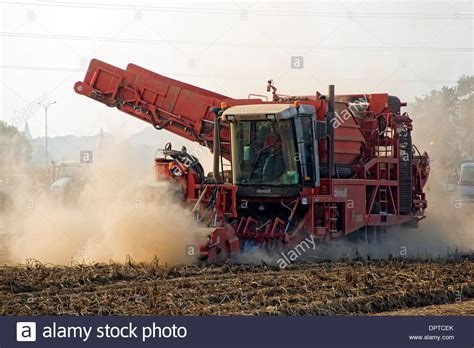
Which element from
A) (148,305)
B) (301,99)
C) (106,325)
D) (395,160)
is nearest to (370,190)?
→ (395,160)

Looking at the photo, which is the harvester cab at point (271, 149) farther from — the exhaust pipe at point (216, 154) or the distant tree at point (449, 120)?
the distant tree at point (449, 120)

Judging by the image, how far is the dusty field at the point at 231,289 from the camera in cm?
1162

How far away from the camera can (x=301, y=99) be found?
788 inches

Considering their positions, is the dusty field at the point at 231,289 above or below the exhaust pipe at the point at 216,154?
below

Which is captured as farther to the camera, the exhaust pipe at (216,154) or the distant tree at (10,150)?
the distant tree at (10,150)

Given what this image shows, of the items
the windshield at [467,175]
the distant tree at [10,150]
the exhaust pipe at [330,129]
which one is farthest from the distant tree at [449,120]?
the exhaust pipe at [330,129]

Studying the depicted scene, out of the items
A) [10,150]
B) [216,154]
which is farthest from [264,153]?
[10,150]

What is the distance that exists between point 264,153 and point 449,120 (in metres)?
32.3

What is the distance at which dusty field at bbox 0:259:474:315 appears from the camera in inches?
457

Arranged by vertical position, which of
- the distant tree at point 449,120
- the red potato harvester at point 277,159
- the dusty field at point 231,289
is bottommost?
the dusty field at point 231,289

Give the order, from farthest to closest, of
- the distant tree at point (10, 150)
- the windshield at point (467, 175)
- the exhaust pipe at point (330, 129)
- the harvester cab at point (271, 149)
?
the distant tree at point (10, 150)
the windshield at point (467, 175)
the exhaust pipe at point (330, 129)
the harvester cab at point (271, 149)

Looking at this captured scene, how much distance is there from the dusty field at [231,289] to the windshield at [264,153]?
8.05 feet

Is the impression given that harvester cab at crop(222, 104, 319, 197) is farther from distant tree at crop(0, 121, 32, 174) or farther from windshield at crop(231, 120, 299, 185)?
distant tree at crop(0, 121, 32, 174)

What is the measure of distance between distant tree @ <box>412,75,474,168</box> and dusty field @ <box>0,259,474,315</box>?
968 inches
